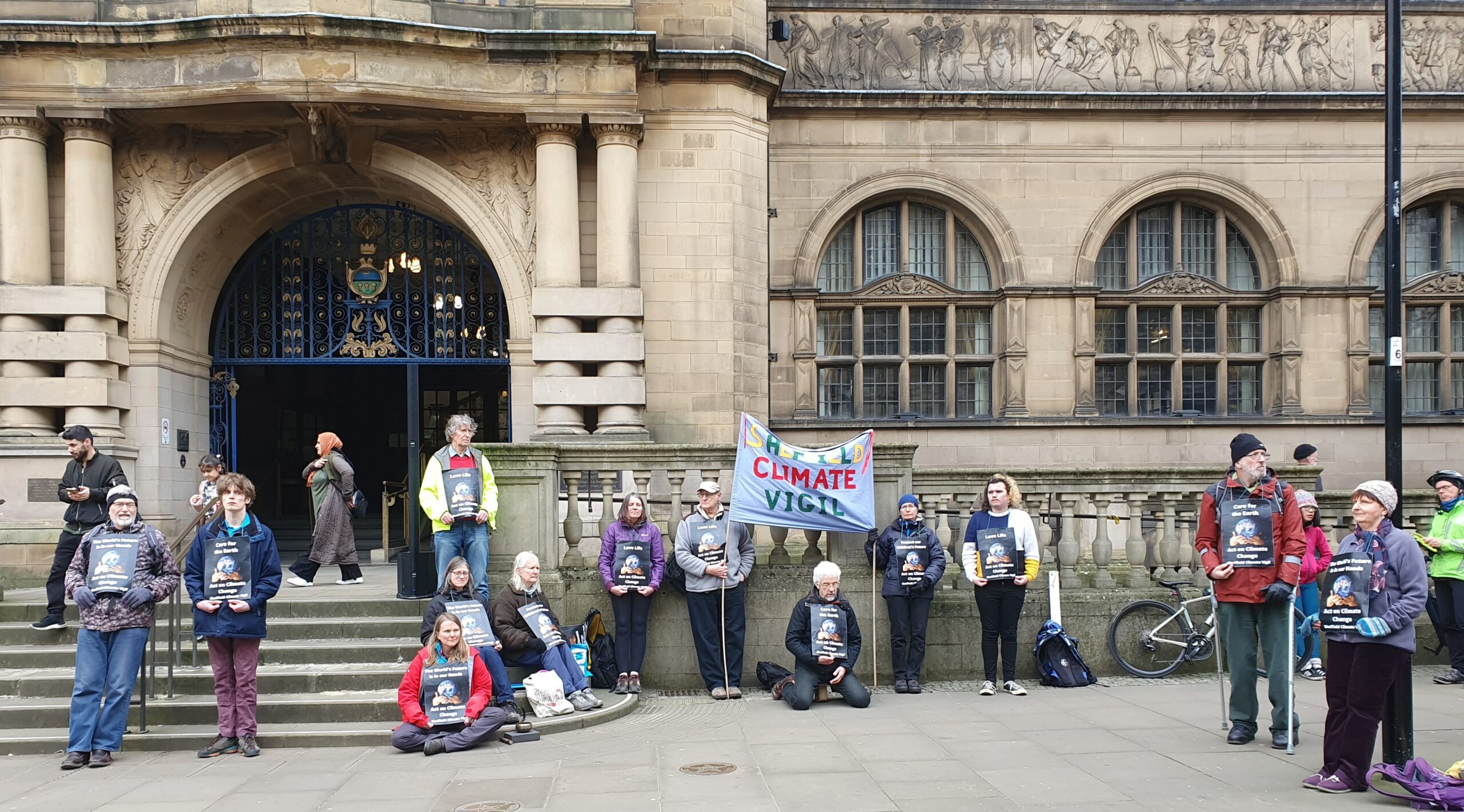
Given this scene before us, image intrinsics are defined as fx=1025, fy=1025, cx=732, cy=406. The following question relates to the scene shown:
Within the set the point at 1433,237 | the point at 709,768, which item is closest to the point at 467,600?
the point at 709,768

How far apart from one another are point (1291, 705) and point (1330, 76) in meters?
12.7

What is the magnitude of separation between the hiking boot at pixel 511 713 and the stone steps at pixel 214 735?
0.61 ft

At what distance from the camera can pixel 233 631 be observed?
7.98 metres

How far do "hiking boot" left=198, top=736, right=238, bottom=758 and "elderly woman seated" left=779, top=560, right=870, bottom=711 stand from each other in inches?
182

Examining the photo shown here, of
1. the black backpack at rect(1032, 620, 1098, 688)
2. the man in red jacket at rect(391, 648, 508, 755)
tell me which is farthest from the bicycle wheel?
the man in red jacket at rect(391, 648, 508, 755)

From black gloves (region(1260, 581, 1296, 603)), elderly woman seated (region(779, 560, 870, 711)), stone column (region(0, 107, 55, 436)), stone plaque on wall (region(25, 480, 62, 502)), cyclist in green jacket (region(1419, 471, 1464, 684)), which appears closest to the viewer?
black gloves (region(1260, 581, 1296, 603))

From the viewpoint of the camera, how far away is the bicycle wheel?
10.6 metres

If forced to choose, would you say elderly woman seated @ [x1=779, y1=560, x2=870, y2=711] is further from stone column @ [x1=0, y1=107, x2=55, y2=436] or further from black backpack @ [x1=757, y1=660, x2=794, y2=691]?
stone column @ [x1=0, y1=107, x2=55, y2=436]

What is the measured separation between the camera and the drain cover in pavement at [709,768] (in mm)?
7191

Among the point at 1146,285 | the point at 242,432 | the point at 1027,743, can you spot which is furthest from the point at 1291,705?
the point at 242,432

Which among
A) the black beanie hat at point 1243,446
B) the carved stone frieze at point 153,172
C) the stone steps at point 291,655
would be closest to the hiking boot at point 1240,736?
the black beanie hat at point 1243,446

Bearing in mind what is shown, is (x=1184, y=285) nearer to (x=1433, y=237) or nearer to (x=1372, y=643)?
(x=1433, y=237)

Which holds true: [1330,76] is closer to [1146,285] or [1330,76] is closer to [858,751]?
[1146,285]

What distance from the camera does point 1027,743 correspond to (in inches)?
311
